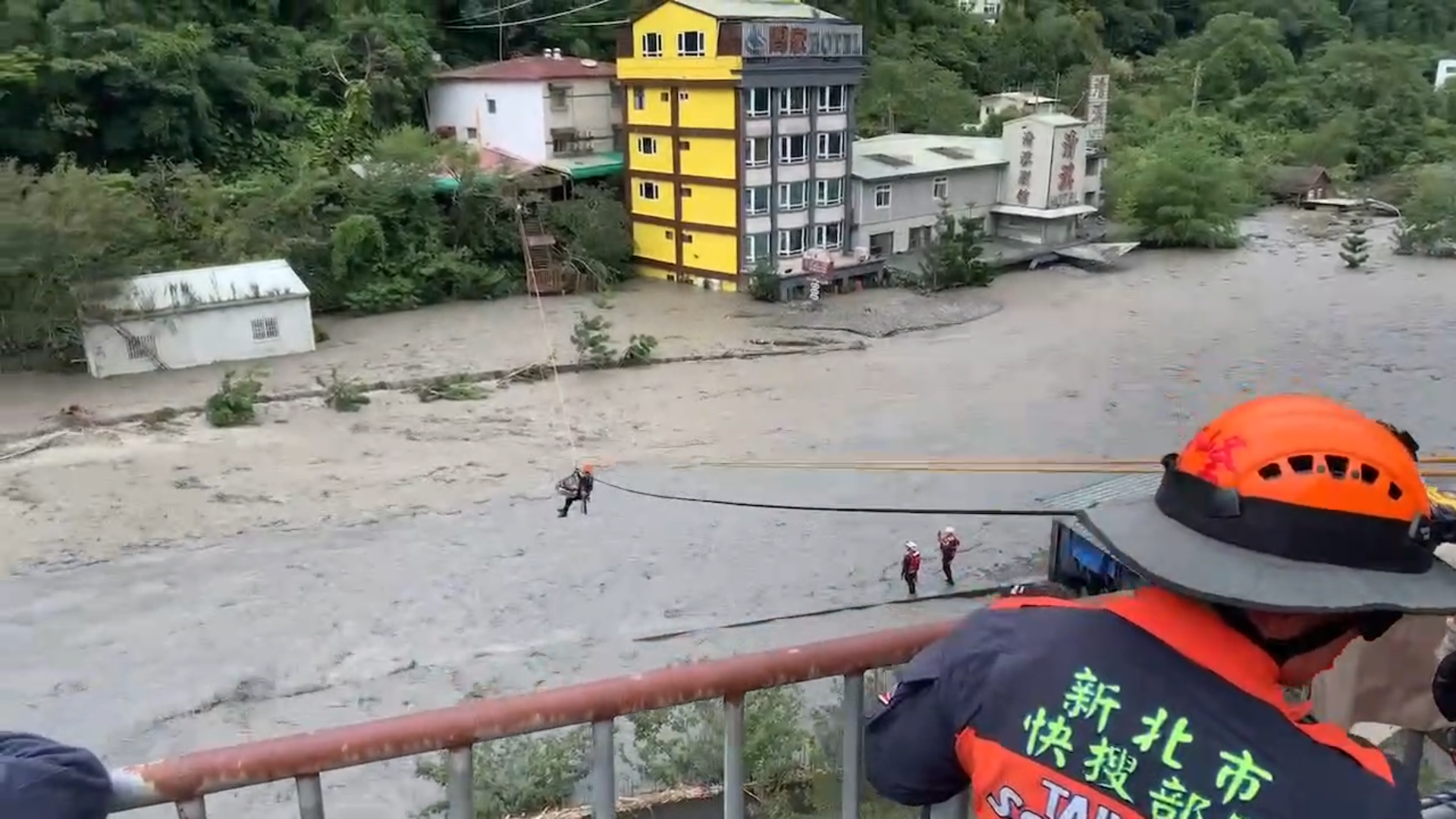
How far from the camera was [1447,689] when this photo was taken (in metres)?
1.64

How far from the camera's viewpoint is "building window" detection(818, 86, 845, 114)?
21.8 metres

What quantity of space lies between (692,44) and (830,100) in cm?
285

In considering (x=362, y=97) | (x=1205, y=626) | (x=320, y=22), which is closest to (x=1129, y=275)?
(x=362, y=97)

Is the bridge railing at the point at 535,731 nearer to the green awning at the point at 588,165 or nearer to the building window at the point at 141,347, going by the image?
the building window at the point at 141,347

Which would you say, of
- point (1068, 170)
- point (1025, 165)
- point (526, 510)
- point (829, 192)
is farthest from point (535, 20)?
point (526, 510)

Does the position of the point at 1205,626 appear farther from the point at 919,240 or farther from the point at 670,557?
the point at 919,240

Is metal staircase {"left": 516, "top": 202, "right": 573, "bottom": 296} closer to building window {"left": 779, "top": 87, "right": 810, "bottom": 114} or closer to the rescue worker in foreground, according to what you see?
building window {"left": 779, "top": 87, "right": 810, "bottom": 114}

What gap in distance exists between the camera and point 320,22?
2697cm

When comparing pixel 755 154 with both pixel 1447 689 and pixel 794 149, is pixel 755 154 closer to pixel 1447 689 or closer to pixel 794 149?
pixel 794 149

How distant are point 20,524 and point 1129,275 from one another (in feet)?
65.1

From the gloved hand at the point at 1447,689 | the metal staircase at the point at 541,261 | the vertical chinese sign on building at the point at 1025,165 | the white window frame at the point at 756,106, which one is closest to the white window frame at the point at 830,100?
the white window frame at the point at 756,106

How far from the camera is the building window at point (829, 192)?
22095 millimetres

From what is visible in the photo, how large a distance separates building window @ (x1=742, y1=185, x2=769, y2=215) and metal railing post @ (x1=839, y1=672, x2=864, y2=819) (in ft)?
64.2

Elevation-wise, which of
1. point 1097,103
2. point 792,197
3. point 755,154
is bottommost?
point 792,197
